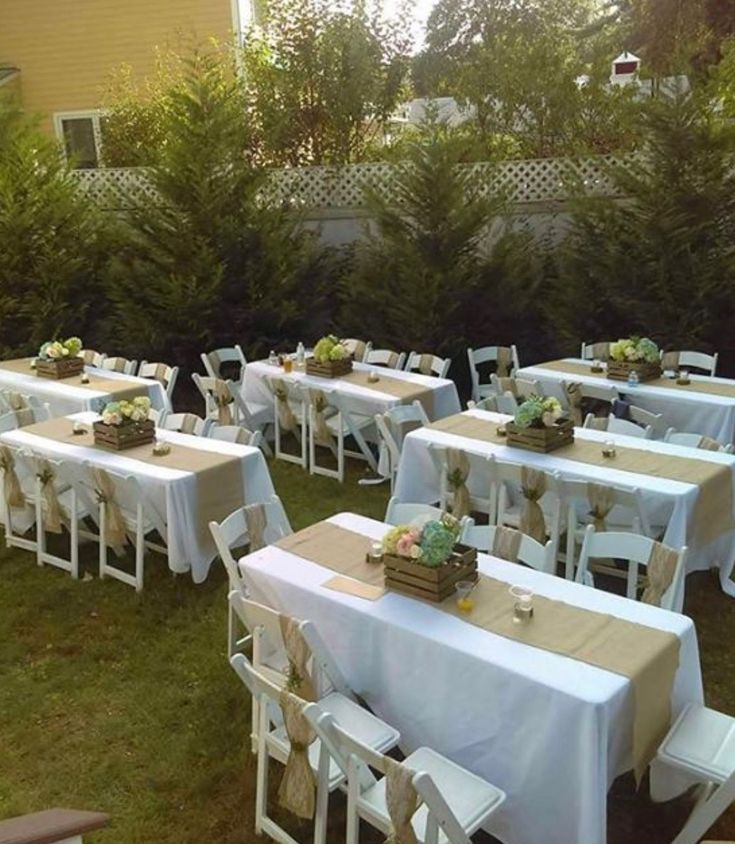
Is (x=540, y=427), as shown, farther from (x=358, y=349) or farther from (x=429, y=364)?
(x=358, y=349)

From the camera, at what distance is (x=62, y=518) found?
6.34 meters

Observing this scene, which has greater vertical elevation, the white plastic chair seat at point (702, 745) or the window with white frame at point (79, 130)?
the window with white frame at point (79, 130)

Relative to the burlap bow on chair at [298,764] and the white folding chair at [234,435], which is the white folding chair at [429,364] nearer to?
the white folding chair at [234,435]

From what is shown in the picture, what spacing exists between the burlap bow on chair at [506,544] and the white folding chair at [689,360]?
14.4ft

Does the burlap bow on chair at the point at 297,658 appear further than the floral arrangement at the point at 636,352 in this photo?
No

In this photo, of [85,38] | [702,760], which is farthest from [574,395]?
[85,38]

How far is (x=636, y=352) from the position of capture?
764cm

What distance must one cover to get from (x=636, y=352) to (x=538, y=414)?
2.29 metres

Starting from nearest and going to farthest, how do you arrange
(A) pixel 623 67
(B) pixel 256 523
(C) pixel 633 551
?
(C) pixel 633 551, (B) pixel 256 523, (A) pixel 623 67

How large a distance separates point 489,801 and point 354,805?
20.1 inches

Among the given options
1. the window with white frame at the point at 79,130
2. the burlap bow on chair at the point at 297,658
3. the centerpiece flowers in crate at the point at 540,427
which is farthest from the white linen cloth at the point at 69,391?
the window with white frame at the point at 79,130

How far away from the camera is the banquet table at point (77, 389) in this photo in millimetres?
7848

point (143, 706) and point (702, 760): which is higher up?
point (702, 760)

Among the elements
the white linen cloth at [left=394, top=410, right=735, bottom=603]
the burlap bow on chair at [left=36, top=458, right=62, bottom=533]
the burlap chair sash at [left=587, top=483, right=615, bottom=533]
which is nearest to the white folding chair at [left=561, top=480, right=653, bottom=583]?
the burlap chair sash at [left=587, top=483, right=615, bottom=533]
